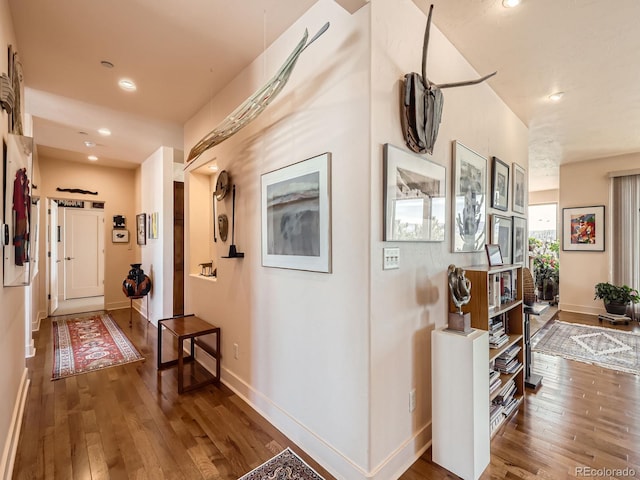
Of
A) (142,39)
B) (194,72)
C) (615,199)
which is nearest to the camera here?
(142,39)

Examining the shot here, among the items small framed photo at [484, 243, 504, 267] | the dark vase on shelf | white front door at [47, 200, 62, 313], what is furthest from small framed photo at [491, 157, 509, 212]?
white front door at [47, 200, 62, 313]

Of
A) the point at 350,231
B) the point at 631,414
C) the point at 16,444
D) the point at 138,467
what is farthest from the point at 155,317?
the point at 631,414

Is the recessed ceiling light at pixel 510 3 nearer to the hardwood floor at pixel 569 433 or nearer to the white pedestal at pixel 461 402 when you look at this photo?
the white pedestal at pixel 461 402

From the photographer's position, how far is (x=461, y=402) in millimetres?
1712

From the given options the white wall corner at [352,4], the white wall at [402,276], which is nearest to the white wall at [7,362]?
the white wall corner at [352,4]

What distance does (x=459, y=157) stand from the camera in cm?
227

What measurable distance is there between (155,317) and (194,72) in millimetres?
3768

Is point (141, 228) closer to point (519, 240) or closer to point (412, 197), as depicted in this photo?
point (412, 197)

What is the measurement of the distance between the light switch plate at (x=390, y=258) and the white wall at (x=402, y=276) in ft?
0.10

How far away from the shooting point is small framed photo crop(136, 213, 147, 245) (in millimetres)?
5363

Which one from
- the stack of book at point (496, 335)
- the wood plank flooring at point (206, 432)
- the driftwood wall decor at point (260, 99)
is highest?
the driftwood wall decor at point (260, 99)

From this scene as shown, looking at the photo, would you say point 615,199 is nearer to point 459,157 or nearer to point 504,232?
point 504,232

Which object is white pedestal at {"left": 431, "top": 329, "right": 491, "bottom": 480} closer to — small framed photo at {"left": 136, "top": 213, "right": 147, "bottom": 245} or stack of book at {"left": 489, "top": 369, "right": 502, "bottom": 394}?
stack of book at {"left": 489, "top": 369, "right": 502, "bottom": 394}

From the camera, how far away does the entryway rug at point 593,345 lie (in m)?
3.35
